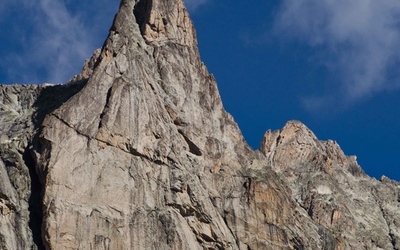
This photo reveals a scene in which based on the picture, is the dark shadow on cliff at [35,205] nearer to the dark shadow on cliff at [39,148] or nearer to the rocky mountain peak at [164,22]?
the dark shadow on cliff at [39,148]

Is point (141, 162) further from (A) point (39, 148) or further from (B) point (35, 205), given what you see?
(B) point (35, 205)

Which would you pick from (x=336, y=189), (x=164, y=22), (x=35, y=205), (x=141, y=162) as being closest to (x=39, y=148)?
(x=35, y=205)

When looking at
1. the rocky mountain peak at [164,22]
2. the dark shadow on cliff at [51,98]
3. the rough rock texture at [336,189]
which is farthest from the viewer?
the rough rock texture at [336,189]

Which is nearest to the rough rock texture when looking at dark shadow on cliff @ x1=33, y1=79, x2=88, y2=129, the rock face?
the rock face

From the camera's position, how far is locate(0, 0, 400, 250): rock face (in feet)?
334

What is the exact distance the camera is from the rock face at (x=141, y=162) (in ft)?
334

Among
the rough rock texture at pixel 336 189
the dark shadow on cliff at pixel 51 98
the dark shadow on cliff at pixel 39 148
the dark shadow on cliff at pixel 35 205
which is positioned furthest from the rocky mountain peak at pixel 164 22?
the rough rock texture at pixel 336 189

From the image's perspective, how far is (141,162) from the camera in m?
107

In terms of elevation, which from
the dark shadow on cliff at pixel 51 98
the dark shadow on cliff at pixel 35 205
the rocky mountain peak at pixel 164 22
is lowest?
the dark shadow on cliff at pixel 35 205

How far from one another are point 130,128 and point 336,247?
3289cm

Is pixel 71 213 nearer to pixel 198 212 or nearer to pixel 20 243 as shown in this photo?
pixel 20 243

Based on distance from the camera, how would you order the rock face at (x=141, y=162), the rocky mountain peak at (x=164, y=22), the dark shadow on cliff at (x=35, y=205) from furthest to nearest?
the rocky mountain peak at (x=164, y=22) < the rock face at (x=141, y=162) < the dark shadow on cliff at (x=35, y=205)

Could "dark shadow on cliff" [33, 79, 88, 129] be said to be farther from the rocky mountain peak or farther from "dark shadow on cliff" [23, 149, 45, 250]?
the rocky mountain peak

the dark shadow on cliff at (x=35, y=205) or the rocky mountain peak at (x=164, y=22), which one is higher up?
the rocky mountain peak at (x=164, y=22)
